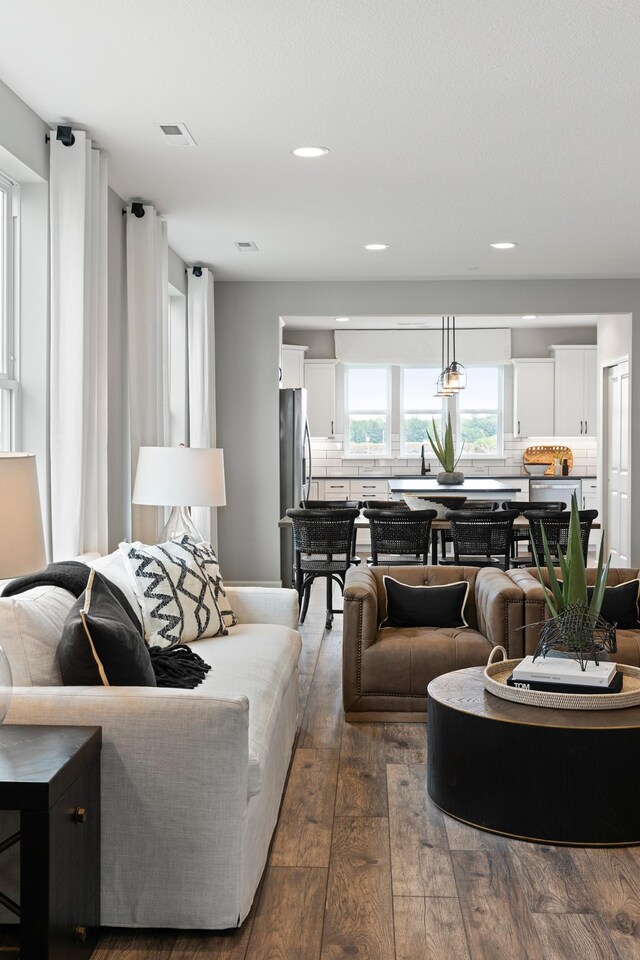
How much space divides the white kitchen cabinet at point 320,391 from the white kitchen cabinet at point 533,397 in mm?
2345

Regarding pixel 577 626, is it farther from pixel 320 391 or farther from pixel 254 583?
pixel 320 391

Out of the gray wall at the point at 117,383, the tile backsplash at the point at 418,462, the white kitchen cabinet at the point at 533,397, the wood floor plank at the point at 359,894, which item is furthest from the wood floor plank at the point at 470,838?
the white kitchen cabinet at the point at 533,397

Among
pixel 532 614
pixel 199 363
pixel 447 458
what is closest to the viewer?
pixel 532 614

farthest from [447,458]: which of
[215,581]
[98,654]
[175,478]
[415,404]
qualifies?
[98,654]

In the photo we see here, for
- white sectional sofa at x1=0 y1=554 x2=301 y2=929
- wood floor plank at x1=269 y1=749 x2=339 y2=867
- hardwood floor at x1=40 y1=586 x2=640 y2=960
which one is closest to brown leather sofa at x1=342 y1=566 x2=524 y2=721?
wood floor plank at x1=269 y1=749 x2=339 y2=867

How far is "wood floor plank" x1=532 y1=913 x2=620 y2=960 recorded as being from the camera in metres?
2.35

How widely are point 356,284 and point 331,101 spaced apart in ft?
14.0

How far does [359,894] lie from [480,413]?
976 cm

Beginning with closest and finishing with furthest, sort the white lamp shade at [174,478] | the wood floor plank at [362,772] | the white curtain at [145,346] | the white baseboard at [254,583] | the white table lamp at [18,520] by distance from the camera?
the white table lamp at [18,520] → the wood floor plank at [362,772] → the white lamp shade at [174,478] → the white curtain at [145,346] → the white baseboard at [254,583]

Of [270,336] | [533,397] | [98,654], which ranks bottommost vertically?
[98,654]

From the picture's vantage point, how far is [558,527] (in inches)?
254

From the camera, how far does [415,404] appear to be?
39.5 ft

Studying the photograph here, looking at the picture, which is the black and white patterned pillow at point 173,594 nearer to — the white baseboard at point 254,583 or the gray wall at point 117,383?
the gray wall at point 117,383

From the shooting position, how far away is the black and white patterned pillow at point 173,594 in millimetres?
3730
